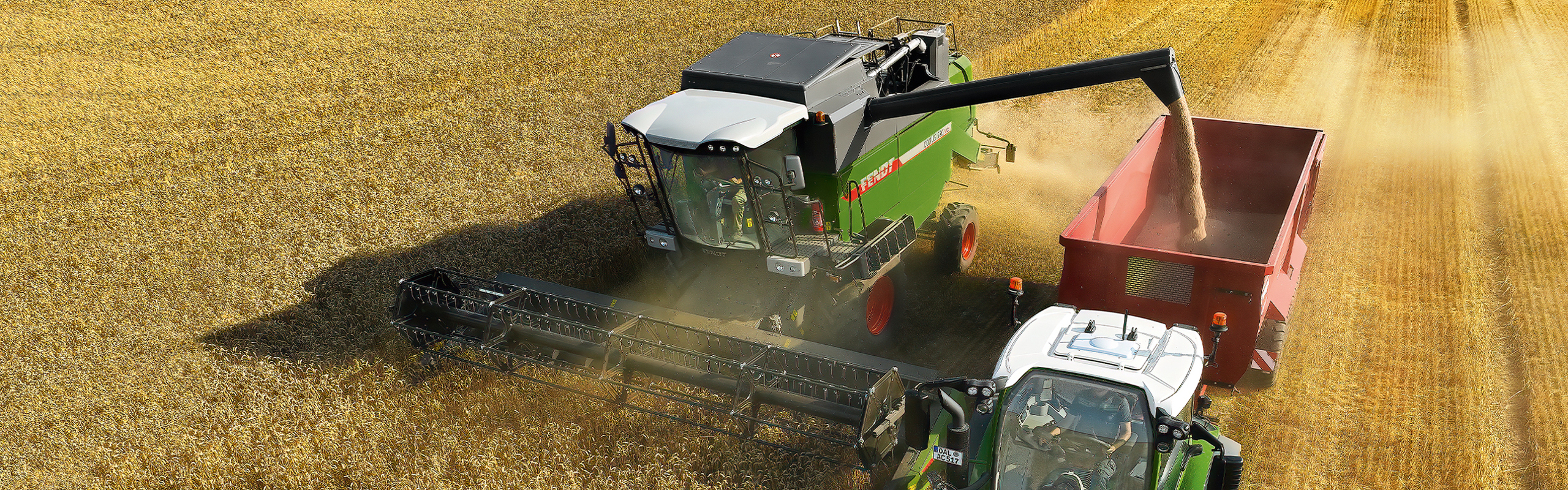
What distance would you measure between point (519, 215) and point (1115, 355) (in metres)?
6.63

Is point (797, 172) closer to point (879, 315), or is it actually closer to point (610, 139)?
point (610, 139)

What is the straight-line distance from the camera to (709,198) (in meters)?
6.12

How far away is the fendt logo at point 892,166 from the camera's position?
6.55m

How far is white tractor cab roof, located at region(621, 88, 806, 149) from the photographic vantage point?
5.50 meters

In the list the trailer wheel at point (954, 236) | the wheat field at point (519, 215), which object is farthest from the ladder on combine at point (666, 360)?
the trailer wheel at point (954, 236)

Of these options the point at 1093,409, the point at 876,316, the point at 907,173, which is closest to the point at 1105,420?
the point at 1093,409

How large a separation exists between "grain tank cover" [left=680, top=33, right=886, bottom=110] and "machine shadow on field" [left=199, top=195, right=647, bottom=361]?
188 cm

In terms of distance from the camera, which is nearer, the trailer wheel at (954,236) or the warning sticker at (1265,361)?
the warning sticker at (1265,361)

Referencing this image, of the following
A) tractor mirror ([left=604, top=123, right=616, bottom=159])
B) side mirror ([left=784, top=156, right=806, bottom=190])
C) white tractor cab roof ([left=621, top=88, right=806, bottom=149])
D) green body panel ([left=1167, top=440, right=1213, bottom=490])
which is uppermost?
white tractor cab roof ([left=621, top=88, right=806, bottom=149])

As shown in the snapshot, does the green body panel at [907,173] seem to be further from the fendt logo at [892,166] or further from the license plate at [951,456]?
the license plate at [951,456]

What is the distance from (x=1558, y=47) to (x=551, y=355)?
16.5 m

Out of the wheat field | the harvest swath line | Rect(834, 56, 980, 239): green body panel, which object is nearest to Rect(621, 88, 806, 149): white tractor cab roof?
Rect(834, 56, 980, 239): green body panel

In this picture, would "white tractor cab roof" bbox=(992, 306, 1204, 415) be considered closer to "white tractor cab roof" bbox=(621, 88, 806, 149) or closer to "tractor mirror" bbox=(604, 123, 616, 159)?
"white tractor cab roof" bbox=(621, 88, 806, 149)

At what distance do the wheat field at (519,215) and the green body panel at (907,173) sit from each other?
1.05 metres
